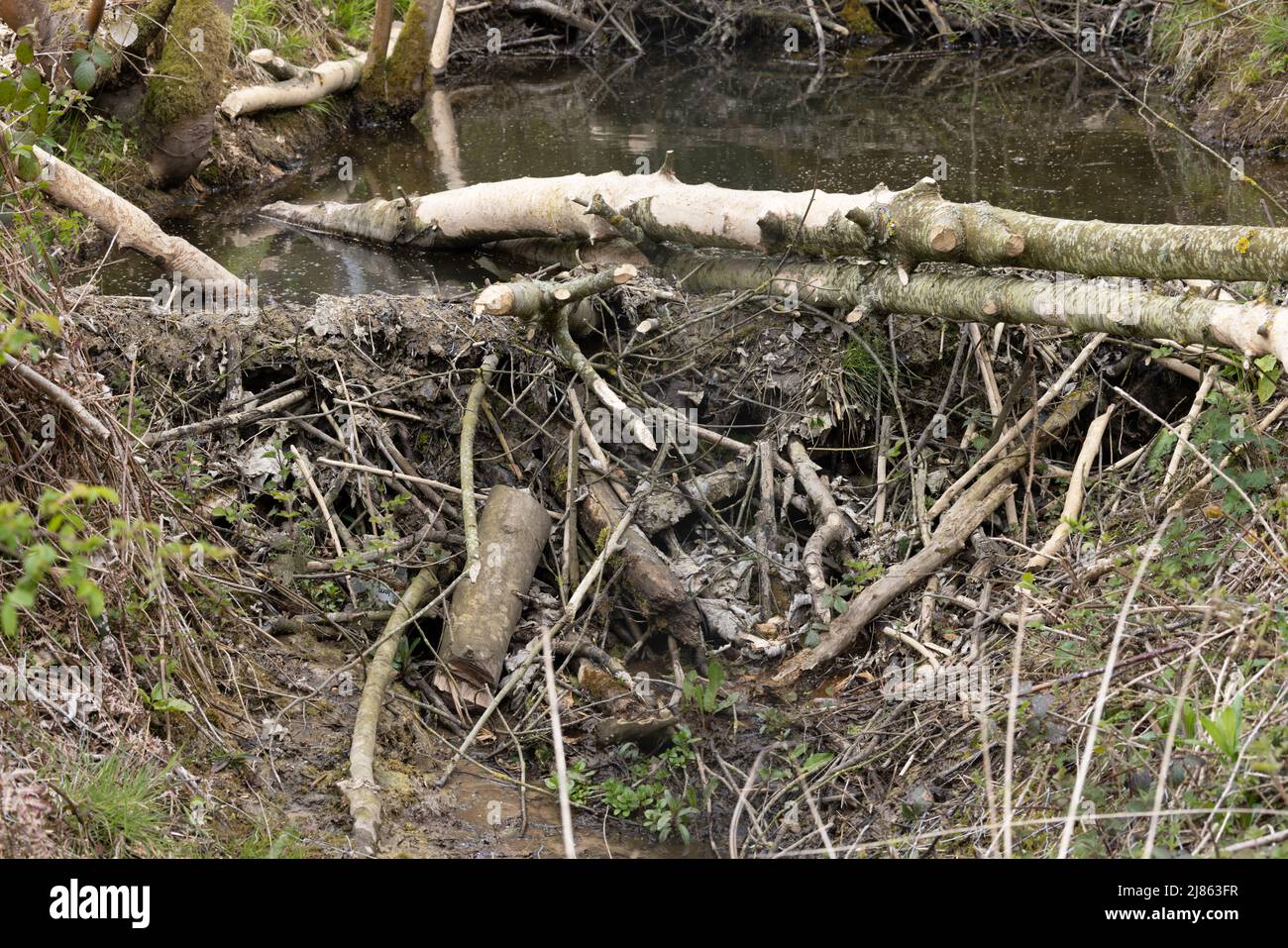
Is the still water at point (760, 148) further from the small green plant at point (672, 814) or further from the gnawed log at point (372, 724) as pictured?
the small green plant at point (672, 814)

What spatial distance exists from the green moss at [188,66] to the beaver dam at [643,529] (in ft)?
4.88

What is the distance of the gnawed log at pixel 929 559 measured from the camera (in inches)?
138

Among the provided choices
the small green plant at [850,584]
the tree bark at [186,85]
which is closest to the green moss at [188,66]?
the tree bark at [186,85]

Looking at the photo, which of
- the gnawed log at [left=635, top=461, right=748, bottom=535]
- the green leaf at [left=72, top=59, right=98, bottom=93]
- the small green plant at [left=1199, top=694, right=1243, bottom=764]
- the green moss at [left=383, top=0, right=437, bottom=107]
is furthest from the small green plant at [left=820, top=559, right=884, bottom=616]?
the green moss at [left=383, top=0, right=437, bottom=107]

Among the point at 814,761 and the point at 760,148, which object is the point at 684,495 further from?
the point at 760,148

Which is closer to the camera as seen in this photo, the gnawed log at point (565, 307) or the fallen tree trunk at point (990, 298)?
the fallen tree trunk at point (990, 298)

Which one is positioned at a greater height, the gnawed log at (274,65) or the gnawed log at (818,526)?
the gnawed log at (274,65)

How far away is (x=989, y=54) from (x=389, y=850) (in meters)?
10.1

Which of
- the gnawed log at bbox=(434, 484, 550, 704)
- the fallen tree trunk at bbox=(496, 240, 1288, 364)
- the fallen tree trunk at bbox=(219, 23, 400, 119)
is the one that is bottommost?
the gnawed log at bbox=(434, 484, 550, 704)

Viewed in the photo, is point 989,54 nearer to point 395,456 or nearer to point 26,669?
point 395,456

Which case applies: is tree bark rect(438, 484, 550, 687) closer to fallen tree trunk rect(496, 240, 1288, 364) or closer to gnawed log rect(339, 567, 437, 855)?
gnawed log rect(339, 567, 437, 855)

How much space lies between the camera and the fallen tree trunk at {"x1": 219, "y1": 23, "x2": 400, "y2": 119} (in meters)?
7.65

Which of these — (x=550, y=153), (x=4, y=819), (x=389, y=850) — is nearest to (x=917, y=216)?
(x=389, y=850)

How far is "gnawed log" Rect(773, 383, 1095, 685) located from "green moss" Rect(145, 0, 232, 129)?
16.8 feet
